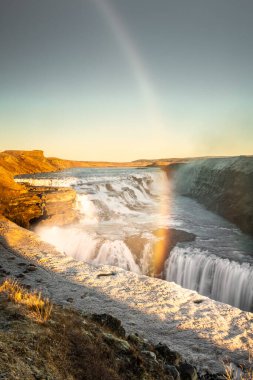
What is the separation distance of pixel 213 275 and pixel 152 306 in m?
6.06

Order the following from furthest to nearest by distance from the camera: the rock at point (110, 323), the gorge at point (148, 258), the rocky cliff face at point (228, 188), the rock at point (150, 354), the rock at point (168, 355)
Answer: the rocky cliff face at point (228, 188), the gorge at point (148, 258), the rock at point (110, 323), the rock at point (168, 355), the rock at point (150, 354)

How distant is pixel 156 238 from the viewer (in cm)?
1658

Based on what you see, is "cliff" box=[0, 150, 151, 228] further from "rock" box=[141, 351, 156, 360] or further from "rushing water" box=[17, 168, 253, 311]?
"rock" box=[141, 351, 156, 360]

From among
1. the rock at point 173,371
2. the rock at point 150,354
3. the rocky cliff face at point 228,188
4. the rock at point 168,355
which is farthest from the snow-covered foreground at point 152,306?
the rocky cliff face at point 228,188

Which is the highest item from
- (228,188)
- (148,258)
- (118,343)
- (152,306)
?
(228,188)

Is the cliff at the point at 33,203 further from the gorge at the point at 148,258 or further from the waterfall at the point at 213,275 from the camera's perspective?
the waterfall at the point at 213,275

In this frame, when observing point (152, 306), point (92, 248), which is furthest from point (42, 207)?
point (152, 306)

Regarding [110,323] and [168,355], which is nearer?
[168,355]

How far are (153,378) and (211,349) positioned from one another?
2438 mm

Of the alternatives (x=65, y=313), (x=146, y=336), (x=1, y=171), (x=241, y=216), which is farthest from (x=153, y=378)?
(x=241, y=216)

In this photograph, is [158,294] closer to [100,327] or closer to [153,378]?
[100,327]

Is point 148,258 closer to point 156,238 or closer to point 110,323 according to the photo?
point 156,238

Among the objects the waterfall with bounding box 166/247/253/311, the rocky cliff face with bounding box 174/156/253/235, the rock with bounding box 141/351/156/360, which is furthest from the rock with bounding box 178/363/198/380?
the rocky cliff face with bounding box 174/156/253/235

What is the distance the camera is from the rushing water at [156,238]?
12.3m
